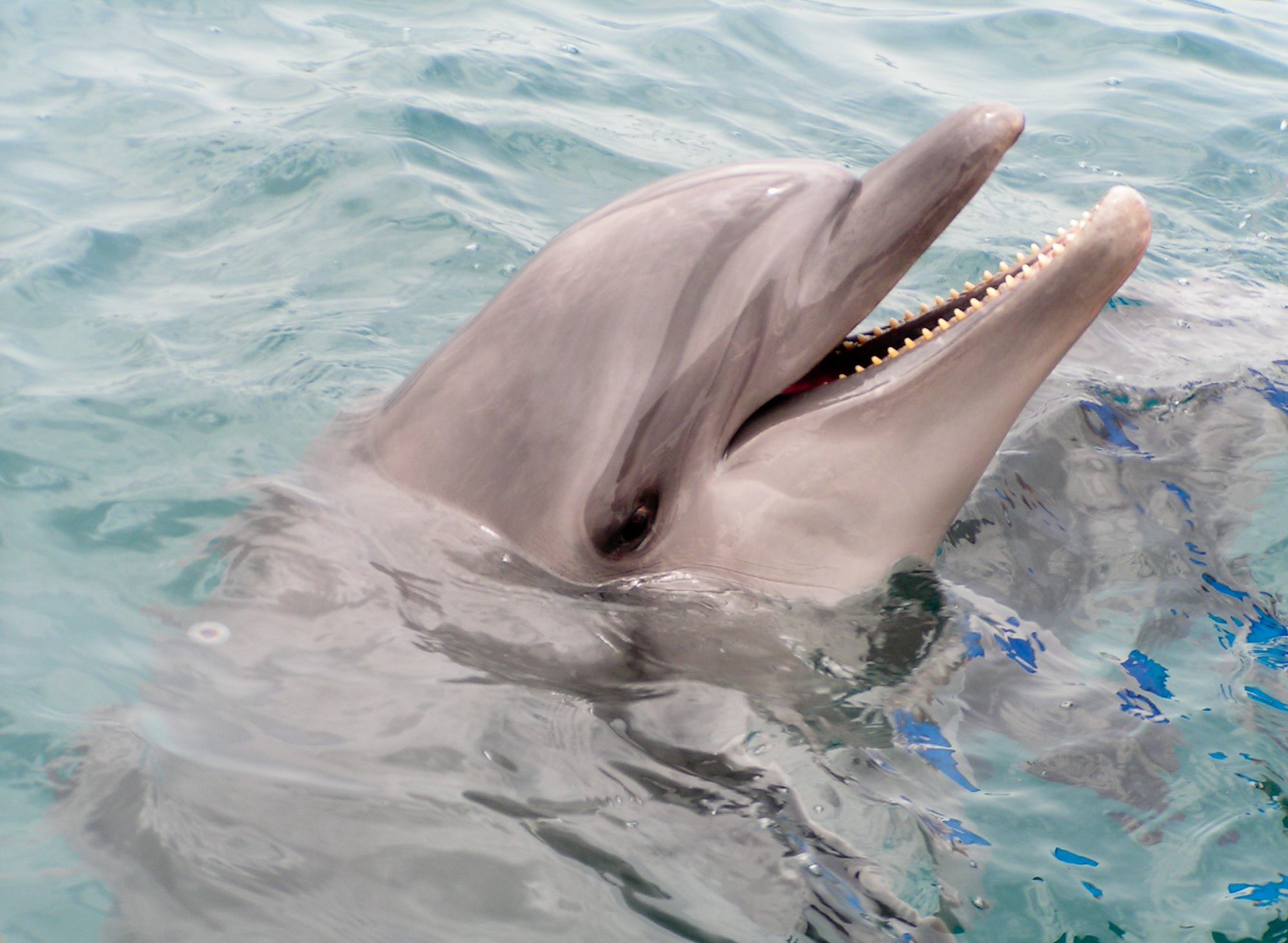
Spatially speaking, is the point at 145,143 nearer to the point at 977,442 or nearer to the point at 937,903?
the point at 977,442

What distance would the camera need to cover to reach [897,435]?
3820 mm

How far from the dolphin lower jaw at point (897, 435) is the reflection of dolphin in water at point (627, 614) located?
0.4 inches

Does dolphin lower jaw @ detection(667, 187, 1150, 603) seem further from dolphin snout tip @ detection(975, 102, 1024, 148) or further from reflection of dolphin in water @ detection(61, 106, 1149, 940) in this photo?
dolphin snout tip @ detection(975, 102, 1024, 148)

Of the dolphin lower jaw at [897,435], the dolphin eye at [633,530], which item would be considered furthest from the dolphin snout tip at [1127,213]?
the dolphin eye at [633,530]

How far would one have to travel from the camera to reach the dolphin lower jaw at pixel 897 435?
3676 mm

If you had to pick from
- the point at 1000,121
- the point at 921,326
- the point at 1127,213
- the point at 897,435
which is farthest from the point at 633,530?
the point at 1127,213

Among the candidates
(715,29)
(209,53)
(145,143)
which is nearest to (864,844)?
(145,143)

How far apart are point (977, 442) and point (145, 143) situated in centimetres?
668

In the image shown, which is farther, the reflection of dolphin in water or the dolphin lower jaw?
the dolphin lower jaw

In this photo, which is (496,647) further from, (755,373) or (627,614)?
(755,373)

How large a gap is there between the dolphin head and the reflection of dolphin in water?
0.01 meters

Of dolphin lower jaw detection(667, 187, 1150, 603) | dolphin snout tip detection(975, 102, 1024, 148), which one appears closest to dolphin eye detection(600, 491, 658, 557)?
dolphin lower jaw detection(667, 187, 1150, 603)

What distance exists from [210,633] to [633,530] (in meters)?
1.38

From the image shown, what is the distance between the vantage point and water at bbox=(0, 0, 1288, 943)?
3373mm
